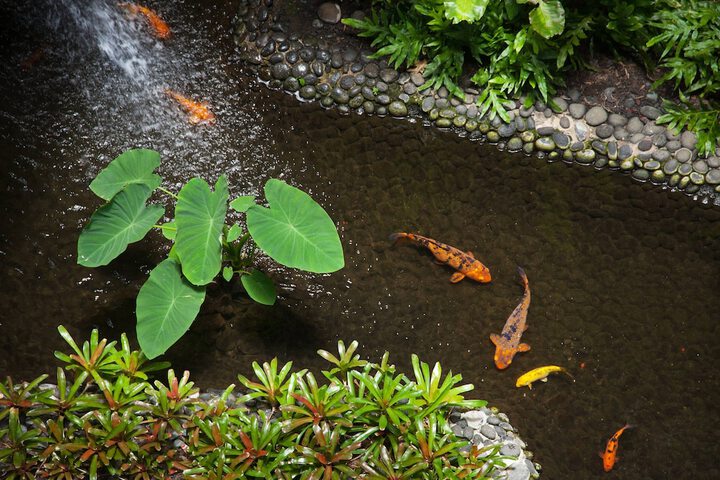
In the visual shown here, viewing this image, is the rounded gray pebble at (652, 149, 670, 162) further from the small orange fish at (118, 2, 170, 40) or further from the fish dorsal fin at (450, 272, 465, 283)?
the small orange fish at (118, 2, 170, 40)

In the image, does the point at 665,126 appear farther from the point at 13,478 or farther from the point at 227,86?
the point at 13,478

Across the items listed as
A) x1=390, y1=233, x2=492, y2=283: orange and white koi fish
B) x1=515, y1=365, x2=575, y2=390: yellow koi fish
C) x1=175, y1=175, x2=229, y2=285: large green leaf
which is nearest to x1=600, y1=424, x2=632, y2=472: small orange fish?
x1=515, y1=365, x2=575, y2=390: yellow koi fish

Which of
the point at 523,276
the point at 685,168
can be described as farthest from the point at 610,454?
the point at 685,168


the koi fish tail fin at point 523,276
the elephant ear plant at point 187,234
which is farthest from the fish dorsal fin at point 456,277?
the elephant ear plant at point 187,234

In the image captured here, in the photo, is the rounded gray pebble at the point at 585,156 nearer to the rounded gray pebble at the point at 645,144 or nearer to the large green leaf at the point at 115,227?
the rounded gray pebble at the point at 645,144

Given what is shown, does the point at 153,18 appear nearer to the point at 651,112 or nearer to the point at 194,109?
the point at 194,109

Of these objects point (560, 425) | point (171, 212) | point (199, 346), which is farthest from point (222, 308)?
point (560, 425)
